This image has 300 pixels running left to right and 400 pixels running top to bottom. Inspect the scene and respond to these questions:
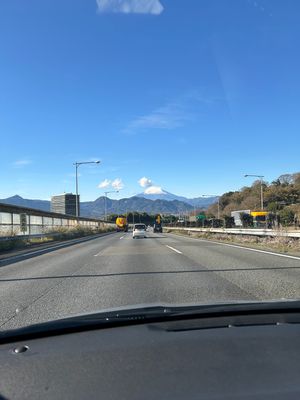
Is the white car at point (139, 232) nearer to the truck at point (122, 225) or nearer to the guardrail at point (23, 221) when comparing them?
the guardrail at point (23, 221)

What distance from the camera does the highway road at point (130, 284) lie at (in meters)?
8.42

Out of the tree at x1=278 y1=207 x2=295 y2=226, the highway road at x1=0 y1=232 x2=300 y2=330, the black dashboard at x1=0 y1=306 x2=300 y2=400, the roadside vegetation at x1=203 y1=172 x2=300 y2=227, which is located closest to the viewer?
the black dashboard at x1=0 y1=306 x2=300 y2=400

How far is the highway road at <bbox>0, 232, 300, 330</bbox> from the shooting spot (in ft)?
27.6

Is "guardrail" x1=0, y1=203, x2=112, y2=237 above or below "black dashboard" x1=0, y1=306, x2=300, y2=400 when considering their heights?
above

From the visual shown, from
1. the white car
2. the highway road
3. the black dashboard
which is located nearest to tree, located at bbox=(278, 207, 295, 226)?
the white car

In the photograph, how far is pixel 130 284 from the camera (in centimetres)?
1094

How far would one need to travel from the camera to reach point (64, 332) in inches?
158

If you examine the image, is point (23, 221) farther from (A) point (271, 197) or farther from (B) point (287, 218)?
(A) point (271, 197)

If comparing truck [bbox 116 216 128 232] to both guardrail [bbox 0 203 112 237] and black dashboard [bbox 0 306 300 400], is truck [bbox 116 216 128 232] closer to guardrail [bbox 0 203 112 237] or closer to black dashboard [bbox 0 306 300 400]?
guardrail [bbox 0 203 112 237]

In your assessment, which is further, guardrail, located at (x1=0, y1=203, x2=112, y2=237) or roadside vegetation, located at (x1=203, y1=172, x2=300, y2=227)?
roadside vegetation, located at (x1=203, y1=172, x2=300, y2=227)

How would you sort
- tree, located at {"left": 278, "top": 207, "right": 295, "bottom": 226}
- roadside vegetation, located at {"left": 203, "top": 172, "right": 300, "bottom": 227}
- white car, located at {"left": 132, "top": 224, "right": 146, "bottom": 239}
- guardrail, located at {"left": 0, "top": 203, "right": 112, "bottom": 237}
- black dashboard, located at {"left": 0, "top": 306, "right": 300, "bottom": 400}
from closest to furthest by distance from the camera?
black dashboard, located at {"left": 0, "top": 306, "right": 300, "bottom": 400} → guardrail, located at {"left": 0, "top": 203, "right": 112, "bottom": 237} → tree, located at {"left": 278, "top": 207, "right": 295, "bottom": 226} → white car, located at {"left": 132, "top": 224, "right": 146, "bottom": 239} → roadside vegetation, located at {"left": 203, "top": 172, "right": 300, "bottom": 227}

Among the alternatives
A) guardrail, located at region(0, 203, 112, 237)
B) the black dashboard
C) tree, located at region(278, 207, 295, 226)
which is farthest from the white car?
the black dashboard

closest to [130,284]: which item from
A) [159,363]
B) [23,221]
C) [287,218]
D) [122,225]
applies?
[159,363]

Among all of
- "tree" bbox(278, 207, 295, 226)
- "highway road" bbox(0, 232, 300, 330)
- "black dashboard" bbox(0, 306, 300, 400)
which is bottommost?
A: "highway road" bbox(0, 232, 300, 330)
